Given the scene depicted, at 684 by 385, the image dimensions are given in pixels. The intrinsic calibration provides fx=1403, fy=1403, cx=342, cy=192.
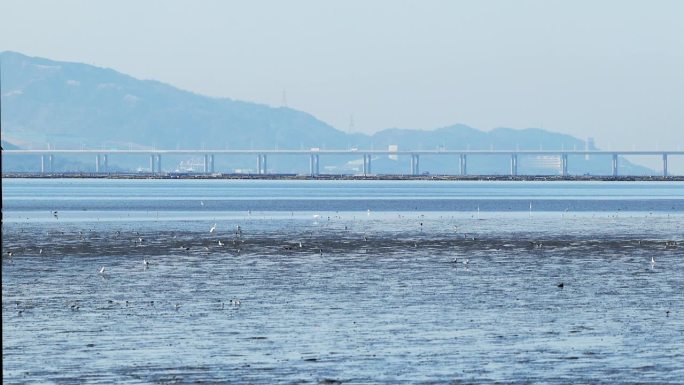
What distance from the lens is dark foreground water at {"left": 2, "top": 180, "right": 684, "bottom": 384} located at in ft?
62.3

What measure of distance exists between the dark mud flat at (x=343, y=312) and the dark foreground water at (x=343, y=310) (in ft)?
0.18

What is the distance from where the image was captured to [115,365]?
1917 cm

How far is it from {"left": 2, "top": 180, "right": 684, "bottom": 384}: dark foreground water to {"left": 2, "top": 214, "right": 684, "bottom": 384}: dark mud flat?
0.05 metres

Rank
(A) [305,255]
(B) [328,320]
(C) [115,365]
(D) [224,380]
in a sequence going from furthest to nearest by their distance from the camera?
(A) [305,255], (B) [328,320], (C) [115,365], (D) [224,380]

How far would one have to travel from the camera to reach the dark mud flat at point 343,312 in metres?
19.0

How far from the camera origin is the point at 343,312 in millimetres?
26203

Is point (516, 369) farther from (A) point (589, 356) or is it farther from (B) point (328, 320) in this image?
(B) point (328, 320)

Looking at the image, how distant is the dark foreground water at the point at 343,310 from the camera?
19.0m

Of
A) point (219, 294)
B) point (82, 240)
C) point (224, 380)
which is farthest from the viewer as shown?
point (82, 240)

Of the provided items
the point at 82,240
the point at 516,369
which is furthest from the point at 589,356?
the point at 82,240

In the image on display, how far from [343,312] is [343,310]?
0.38 metres

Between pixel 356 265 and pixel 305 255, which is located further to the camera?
pixel 305 255

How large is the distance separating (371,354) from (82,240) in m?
34.2

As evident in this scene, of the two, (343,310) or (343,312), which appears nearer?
(343,312)
